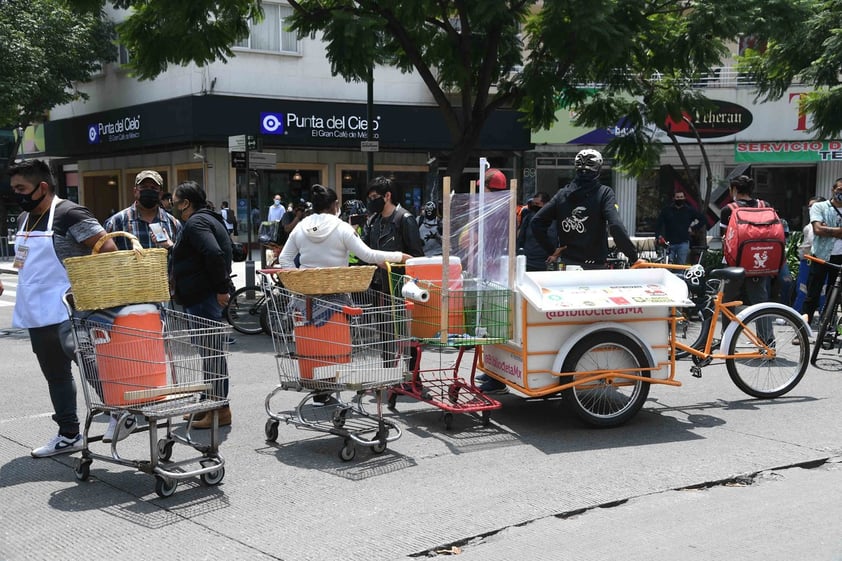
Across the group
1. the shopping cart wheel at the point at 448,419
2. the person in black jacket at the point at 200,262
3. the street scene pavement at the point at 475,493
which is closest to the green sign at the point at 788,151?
the street scene pavement at the point at 475,493

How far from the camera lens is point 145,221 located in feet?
26.5

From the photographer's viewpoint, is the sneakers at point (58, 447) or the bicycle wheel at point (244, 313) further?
the bicycle wheel at point (244, 313)

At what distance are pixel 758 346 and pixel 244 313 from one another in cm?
729

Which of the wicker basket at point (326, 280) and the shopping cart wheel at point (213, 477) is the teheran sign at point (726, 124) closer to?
the wicker basket at point (326, 280)

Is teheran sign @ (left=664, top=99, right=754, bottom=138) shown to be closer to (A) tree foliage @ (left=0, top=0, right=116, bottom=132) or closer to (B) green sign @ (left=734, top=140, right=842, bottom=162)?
(B) green sign @ (left=734, top=140, right=842, bottom=162)

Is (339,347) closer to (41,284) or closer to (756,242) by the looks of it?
(41,284)

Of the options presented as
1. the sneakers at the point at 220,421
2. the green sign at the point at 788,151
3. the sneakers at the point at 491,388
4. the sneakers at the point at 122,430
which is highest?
the green sign at the point at 788,151

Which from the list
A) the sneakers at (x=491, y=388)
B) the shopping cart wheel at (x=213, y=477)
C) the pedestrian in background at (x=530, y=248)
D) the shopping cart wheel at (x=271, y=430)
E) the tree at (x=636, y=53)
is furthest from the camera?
the tree at (x=636, y=53)

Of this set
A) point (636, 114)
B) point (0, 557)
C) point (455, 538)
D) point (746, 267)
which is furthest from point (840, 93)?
point (0, 557)

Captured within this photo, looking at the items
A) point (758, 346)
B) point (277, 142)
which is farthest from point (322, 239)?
point (277, 142)

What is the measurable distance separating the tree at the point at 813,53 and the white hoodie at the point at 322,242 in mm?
9108

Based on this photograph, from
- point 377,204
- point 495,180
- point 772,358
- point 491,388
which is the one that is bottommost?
point 491,388

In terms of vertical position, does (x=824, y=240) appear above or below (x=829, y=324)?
above

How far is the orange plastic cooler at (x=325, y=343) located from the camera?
5.78 metres
